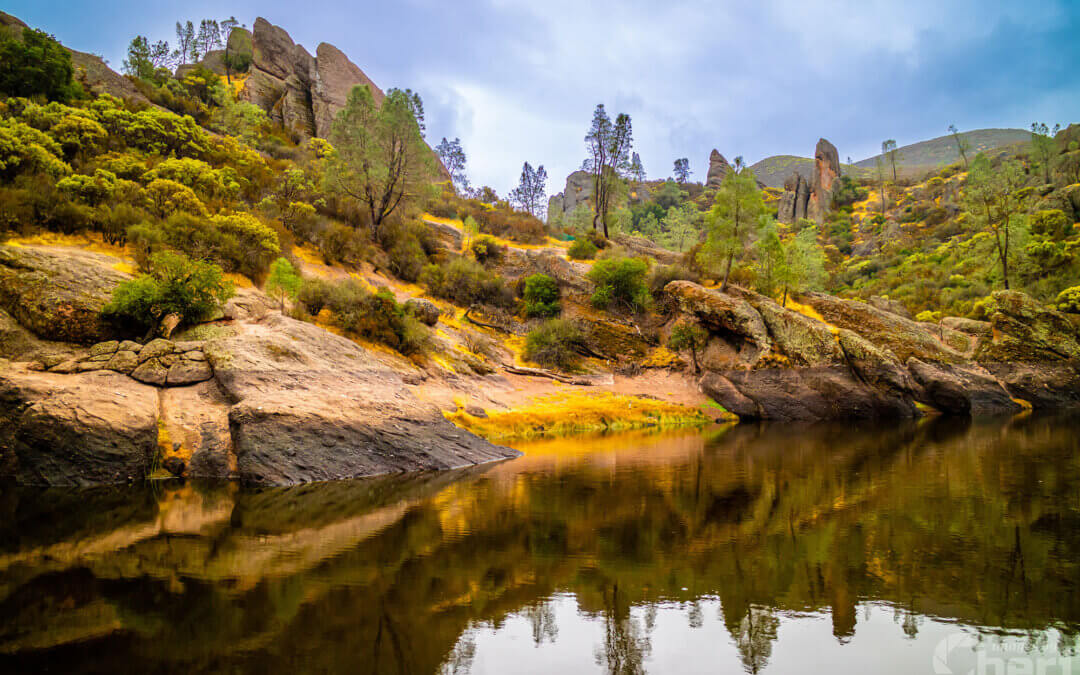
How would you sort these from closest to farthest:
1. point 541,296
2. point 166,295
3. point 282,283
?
1. point 166,295
2. point 282,283
3. point 541,296

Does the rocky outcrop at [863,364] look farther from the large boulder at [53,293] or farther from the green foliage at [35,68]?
the green foliage at [35,68]

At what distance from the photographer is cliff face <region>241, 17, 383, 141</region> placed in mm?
58469

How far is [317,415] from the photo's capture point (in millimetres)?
12938

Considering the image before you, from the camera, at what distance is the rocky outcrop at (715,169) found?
140 metres

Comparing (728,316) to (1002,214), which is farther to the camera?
(1002,214)

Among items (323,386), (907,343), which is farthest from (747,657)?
(907,343)

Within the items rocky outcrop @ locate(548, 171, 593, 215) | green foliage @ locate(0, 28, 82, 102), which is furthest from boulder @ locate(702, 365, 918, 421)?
rocky outcrop @ locate(548, 171, 593, 215)

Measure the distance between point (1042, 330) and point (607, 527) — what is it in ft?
120

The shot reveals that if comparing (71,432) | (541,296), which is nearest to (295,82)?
(541,296)

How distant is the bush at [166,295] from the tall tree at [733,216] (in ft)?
93.1

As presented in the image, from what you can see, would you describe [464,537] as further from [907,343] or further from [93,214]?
[907,343]

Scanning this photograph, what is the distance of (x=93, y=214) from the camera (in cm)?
1822

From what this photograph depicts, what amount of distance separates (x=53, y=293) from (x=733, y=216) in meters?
34.0

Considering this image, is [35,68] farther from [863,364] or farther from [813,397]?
[863,364]
